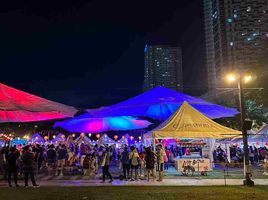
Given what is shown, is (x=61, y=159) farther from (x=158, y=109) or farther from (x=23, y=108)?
(x=23, y=108)

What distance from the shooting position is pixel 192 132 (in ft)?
59.9

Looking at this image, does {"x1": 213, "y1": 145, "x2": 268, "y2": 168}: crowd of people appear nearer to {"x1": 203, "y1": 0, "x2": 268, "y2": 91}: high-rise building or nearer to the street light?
the street light

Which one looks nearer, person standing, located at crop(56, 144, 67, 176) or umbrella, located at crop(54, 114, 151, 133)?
person standing, located at crop(56, 144, 67, 176)

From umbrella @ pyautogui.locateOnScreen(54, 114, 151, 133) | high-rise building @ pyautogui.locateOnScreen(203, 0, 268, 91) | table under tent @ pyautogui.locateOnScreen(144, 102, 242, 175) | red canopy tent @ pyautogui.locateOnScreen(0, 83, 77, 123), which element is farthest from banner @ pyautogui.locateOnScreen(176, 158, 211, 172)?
high-rise building @ pyautogui.locateOnScreen(203, 0, 268, 91)

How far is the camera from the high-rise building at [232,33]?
8031cm

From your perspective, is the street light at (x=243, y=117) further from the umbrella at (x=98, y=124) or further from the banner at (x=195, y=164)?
the umbrella at (x=98, y=124)

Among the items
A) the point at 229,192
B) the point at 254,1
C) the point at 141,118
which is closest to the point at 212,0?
the point at 254,1

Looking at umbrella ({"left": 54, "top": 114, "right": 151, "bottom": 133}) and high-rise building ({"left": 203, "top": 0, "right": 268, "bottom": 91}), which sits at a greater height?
high-rise building ({"left": 203, "top": 0, "right": 268, "bottom": 91})

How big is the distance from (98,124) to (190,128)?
1080cm

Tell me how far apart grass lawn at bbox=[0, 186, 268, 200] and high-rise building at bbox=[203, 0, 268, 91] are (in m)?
64.2

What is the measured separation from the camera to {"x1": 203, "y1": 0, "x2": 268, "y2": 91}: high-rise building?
263 feet


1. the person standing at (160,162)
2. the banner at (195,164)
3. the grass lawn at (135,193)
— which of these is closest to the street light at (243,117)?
the grass lawn at (135,193)

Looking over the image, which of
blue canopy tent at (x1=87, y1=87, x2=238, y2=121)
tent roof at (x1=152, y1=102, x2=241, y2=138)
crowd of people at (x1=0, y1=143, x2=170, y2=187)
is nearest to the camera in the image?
crowd of people at (x1=0, y1=143, x2=170, y2=187)

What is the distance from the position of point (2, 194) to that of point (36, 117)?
14.1ft
